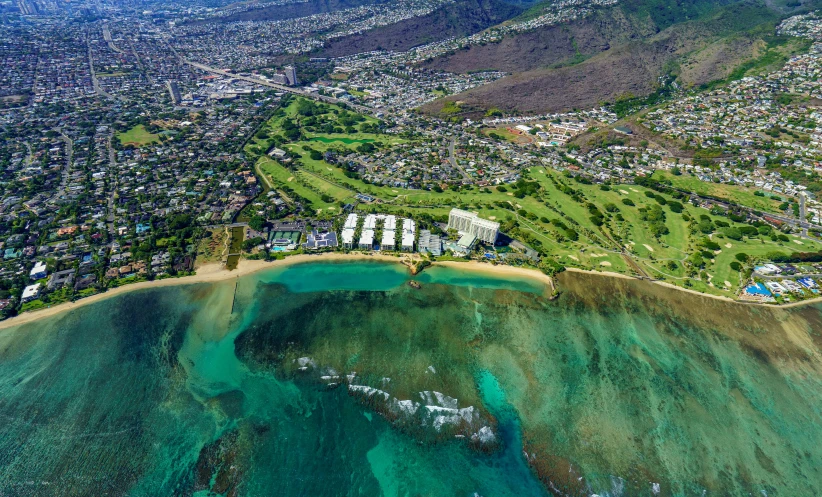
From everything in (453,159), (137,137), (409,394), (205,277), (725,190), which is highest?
(725,190)

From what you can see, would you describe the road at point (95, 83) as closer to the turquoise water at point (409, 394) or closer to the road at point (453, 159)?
the road at point (453, 159)

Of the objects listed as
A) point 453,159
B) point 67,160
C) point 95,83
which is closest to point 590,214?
point 453,159

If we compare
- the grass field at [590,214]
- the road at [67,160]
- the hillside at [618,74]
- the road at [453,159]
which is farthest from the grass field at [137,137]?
the hillside at [618,74]

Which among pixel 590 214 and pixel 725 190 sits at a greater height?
pixel 725 190

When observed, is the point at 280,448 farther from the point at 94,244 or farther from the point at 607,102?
the point at 607,102

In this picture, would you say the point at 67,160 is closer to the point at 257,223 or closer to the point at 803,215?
the point at 257,223

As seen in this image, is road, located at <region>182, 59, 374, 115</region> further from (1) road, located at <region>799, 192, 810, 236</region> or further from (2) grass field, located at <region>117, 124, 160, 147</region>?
(1) road, located at <region>799, 192, 810, 236</region>

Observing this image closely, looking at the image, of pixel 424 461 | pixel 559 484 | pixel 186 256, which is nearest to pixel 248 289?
pixel 186 256
